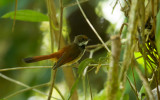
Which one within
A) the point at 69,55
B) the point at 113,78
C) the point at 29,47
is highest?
the point at 29,47

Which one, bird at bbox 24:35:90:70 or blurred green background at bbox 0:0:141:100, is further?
blurred green background at bbox 0:0:141:100

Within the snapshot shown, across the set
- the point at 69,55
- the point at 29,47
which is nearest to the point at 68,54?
the point at 69,55

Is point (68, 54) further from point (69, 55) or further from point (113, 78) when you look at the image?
point (113, 78)

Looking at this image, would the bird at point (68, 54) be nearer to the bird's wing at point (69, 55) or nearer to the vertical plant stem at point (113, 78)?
the bird's wing at point (69, 55)

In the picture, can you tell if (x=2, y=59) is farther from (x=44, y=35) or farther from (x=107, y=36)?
(x=107, y=36)

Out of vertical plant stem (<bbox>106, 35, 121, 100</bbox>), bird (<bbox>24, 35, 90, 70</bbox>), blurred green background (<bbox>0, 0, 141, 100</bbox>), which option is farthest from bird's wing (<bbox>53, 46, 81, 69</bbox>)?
vertical plant stem (<bbox>106, 35, 121, 100</bbox>)

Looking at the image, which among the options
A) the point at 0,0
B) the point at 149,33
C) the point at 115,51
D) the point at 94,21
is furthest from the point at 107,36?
the point at 115,51

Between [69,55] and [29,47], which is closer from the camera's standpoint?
[69,55]

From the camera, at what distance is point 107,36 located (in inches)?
67.2

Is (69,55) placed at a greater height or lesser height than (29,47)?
lesser

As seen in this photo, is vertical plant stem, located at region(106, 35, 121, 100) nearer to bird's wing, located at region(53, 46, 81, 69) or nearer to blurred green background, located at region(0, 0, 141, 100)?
bird's wing, located at region(53, 46, 81, 69)

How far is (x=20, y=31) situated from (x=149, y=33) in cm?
162

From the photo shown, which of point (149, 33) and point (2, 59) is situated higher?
point (2, 59)

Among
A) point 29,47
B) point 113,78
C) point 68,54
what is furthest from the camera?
point 29,47
